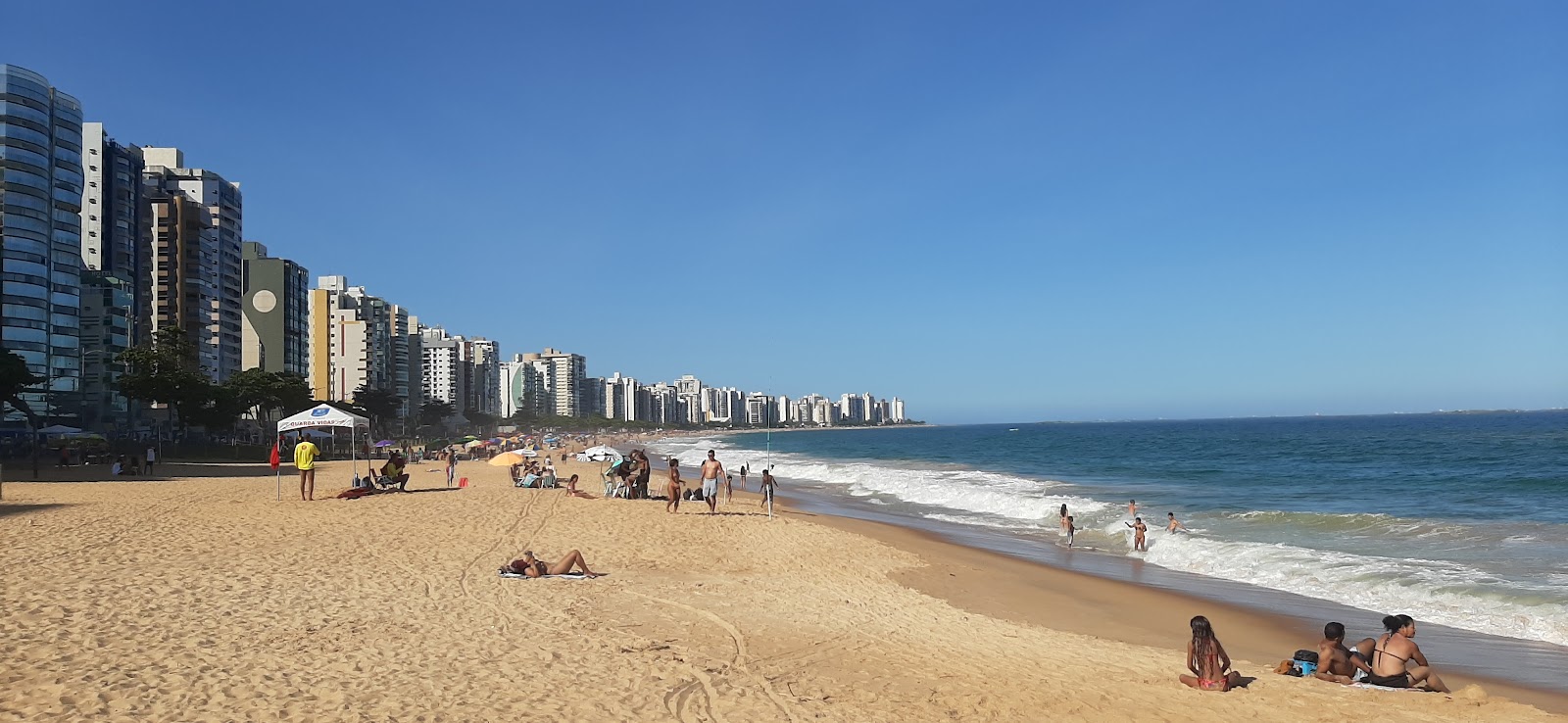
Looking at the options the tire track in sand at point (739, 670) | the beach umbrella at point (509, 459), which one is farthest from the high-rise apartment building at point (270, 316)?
the tire track in sand at point (739, 670)

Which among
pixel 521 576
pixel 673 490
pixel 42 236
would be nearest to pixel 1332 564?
pixel 673 490

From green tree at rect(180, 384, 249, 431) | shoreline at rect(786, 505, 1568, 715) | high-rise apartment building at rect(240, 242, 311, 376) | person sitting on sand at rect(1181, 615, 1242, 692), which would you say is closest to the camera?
person sitting on sand at rect(1181, 615, 1242, 692)

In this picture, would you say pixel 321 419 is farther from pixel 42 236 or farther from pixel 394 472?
pixel 42 236

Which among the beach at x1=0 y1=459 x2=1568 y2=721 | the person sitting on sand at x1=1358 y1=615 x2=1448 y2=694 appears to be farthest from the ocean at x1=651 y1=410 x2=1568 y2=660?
the person sitting on sand at x1=1358 y1=615 x2=1448 y2=694

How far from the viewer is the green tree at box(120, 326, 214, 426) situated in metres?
41.4

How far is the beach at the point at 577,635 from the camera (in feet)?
20.5

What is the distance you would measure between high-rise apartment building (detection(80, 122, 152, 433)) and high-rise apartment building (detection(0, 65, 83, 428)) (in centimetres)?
334

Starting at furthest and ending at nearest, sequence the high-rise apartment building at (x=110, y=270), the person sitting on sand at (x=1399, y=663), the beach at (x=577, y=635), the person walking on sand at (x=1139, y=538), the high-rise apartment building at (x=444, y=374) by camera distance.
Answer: the high-rise apartment building at (x=444, y=374)
the high-rise apartment building at (x=110, y=270)
the person walking on sand at (x=1139, y=538)
the person sitting on sand at (x=1399, y=663)
the beach at (x=577, y=635)

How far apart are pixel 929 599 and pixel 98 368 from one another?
276 ft

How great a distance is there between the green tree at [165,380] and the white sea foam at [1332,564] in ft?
111

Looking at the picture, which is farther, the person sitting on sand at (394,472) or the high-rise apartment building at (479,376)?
the high-rise apartment building at (479,376)

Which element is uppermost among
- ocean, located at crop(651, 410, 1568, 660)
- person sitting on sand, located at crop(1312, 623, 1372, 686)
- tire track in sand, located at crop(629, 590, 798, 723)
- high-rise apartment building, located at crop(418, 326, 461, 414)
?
high-rise apartment building, located at crop(418, 326, 461, 414)

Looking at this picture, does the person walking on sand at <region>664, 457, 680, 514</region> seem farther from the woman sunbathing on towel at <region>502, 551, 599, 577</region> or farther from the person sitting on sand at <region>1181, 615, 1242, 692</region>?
the person sitting on sand at <region>1181, 615, 1242, 692</region>

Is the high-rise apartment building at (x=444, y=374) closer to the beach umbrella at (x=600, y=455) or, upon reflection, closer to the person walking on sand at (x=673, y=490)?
the beach umbrella at (x=600, y=455)
